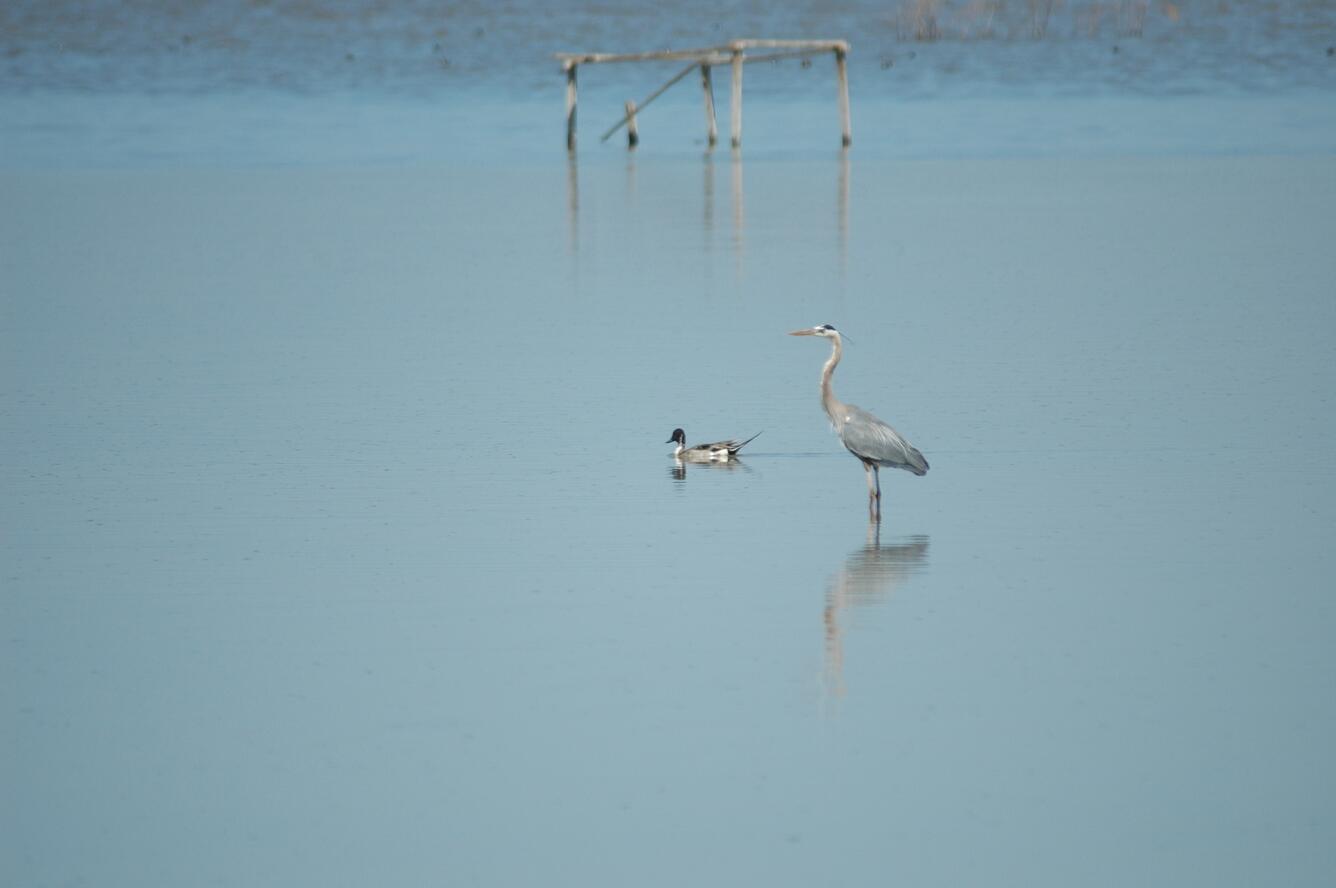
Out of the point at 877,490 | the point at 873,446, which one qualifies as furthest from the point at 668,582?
the point at 873,446

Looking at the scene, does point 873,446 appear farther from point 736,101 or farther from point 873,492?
point 736,101

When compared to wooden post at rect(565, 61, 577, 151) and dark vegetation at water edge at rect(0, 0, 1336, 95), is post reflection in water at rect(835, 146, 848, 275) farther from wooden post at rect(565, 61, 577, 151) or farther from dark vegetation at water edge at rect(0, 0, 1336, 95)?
dark vegetation at water edge at rect(0, 0, 1336, 95)

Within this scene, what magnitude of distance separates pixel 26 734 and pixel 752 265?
14.5m

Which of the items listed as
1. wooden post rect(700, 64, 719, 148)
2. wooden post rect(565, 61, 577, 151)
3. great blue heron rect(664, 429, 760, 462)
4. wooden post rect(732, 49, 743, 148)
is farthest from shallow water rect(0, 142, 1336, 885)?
wooden post rect(700, 64, 719, 148)

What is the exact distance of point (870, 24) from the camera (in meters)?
73.2

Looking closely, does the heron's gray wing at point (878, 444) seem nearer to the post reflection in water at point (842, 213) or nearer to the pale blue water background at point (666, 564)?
the pale blue water background at point (666, 564)

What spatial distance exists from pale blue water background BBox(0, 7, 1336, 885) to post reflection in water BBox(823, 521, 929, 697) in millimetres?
38

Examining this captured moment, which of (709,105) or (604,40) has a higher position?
(604,40)

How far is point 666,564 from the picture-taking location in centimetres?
1030

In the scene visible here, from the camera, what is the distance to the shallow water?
716cm

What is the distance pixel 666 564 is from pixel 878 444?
1803 millimetres

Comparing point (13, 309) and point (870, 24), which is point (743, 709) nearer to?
point (13, 309)

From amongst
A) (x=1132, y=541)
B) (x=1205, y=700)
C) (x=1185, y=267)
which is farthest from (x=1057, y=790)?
(x=1185, y=267)

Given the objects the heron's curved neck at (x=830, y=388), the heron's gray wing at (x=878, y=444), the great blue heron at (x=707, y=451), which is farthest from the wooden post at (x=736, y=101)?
the heron's gray wing at (x=878, y=444)
